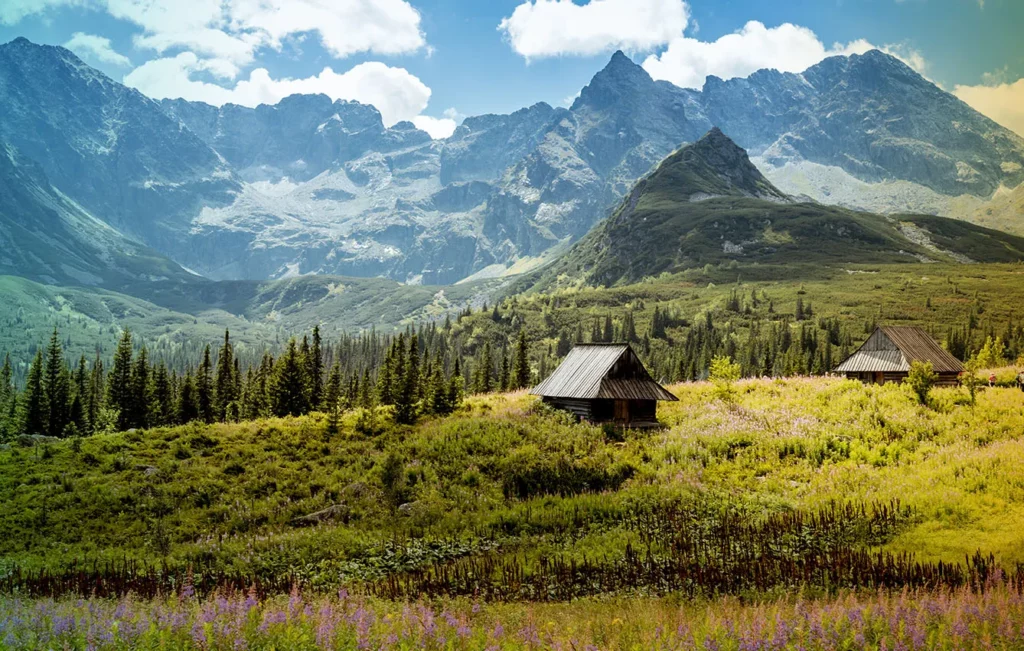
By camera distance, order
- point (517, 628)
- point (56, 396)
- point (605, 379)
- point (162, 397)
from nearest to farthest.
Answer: point (517, 628)
point (605, 379)
point (56, 396)
point (162, 397)

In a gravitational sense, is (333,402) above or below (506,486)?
above

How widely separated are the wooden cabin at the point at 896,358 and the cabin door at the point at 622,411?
19.9 m

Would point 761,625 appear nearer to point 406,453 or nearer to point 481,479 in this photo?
point 481,479

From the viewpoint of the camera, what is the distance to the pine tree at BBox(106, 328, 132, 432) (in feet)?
241

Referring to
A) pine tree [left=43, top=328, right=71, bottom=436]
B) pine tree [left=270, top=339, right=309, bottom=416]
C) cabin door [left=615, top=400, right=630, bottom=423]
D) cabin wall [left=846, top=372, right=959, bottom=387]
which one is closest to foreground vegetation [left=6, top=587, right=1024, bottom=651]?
cabin door [left=615, top=400, right=630, bottom=423]

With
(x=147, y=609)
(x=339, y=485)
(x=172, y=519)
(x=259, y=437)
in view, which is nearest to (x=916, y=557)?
(x=147, y=609)

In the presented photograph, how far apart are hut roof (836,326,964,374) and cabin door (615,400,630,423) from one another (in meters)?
20.6

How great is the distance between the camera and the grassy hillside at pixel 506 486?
19984mm

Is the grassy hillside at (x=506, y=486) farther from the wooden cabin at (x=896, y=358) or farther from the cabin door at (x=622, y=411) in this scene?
the wooden cabin at (x=896, y=358)

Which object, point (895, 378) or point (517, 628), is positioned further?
point (895, 378)

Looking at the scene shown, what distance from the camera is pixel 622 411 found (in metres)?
38.8

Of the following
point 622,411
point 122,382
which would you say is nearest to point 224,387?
point 122,382

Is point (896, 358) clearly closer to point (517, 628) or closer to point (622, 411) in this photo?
point (622, 411)

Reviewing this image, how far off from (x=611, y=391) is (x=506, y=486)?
12098 millimetres
